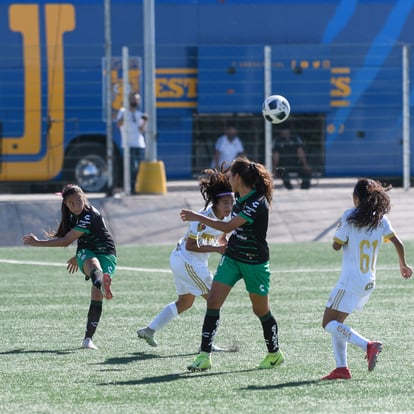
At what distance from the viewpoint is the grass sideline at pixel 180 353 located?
7.27m

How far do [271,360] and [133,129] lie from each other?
12.6 m

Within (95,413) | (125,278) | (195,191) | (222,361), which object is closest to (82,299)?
(125,278)

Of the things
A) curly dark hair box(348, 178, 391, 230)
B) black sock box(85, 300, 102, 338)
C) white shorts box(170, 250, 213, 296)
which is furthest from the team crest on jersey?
curly dark hair box(348, 178, 391, 230)

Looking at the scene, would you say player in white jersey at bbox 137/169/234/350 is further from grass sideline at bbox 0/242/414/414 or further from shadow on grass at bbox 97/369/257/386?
shadow on grass at bbox 97/369/257/386

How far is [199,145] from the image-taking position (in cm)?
2331

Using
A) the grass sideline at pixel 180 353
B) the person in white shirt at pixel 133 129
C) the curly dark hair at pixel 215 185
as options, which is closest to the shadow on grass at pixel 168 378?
the grass sideline at pixel 180 353

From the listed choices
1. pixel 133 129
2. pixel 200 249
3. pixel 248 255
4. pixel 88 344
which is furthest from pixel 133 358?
pixel 133 129

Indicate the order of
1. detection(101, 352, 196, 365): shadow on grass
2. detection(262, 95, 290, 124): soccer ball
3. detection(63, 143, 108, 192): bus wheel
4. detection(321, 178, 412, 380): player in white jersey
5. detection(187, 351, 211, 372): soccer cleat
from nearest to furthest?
detection(321, 178, 412, 380): player in white jersey < detection(187, 351, 211, 372): soccer cleat < detection(101, 352, 196, 365): shadow on grass < detection(262, 95, 290, 124): soccer ball < detection(63, 143, 108, 192): bus wheel

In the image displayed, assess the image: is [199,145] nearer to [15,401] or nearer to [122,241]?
[122,241]

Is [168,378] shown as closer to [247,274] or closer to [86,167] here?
[247,274]

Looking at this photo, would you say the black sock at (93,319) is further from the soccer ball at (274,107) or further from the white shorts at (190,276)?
the soccer ball at (274,107)

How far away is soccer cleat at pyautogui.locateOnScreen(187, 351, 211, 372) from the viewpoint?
27.2 feet

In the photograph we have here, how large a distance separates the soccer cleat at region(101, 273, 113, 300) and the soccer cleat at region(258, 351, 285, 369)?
1.51 meters

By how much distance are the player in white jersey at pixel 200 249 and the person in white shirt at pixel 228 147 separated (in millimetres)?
12847
